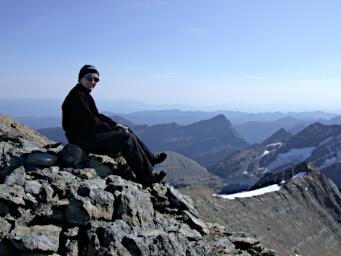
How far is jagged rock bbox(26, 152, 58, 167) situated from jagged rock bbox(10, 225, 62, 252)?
3.85 m

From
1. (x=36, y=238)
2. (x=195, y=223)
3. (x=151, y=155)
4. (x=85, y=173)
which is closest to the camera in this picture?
(x=36, y=238)

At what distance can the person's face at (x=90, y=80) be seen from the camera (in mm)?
15195

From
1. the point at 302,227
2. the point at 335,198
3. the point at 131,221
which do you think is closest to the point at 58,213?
the point at 131,221

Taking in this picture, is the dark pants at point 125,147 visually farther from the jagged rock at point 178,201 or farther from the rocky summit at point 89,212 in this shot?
the jagged rock at point 178,201

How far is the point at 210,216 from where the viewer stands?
47.0m

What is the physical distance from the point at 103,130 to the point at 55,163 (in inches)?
77.3

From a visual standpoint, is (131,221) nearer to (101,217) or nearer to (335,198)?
(101,217)

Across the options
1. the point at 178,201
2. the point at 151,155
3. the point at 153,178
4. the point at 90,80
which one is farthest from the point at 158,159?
the point at 90,80

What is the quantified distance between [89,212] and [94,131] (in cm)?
373

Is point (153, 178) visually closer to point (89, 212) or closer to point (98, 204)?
point (98, 204)

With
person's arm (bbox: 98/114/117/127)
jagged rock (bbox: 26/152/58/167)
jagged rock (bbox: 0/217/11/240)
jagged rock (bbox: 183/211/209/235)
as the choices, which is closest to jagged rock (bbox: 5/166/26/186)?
jagged rock (bbox: 26/152/58/167)

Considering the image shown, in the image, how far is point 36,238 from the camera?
1093 cm

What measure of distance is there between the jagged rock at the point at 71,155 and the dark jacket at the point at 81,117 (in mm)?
239

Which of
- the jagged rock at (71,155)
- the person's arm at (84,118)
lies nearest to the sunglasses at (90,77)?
the person's arm at (84,118)
